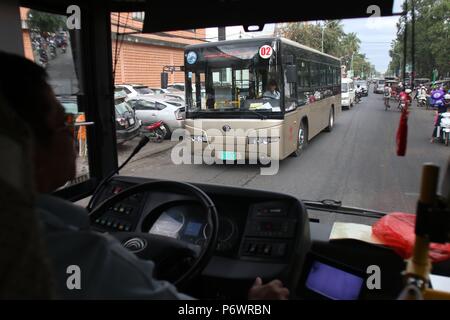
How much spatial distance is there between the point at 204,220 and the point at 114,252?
110cm

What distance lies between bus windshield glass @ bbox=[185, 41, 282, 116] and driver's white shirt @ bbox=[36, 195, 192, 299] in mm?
7642

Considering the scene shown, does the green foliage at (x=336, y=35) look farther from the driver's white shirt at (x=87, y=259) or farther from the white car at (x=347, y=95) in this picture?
the white car at (x=347, y=95)

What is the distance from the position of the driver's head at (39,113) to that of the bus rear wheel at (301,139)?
859 cm

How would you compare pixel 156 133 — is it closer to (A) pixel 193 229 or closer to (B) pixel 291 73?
(B) pixel 291 73

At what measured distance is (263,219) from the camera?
213 centimetres

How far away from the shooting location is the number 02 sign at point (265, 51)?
8.38m

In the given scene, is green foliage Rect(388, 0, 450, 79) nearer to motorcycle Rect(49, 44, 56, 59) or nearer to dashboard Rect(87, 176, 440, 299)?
dashboard Rect(87, 176, 440, 299)

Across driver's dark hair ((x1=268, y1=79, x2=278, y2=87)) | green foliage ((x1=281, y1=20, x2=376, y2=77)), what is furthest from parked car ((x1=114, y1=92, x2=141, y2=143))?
driver's dark hair ((x1=268, y1=79, x2=278, y2=87))

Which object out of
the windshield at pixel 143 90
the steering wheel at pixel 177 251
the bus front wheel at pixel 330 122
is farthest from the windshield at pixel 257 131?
the windshield at pixel 143 90

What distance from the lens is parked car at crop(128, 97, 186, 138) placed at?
1174 cm

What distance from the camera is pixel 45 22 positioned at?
2.87 m

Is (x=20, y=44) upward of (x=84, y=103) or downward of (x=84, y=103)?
upward
